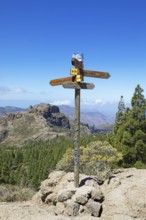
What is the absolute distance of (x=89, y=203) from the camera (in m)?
10.4

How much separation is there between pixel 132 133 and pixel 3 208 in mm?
17753

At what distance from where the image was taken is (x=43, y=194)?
12359mm

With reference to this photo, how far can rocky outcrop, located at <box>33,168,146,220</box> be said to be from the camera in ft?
33.0

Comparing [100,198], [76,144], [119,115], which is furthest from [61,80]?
[119,115]

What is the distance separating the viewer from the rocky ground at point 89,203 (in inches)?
396

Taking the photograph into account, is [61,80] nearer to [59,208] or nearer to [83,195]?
[83,195]

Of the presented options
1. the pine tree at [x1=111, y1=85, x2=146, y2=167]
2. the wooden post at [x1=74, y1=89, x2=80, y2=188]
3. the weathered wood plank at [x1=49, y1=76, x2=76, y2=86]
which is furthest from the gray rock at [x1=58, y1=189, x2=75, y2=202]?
the pine tree at [x1=111, y1=85, x2=146, y2=167]

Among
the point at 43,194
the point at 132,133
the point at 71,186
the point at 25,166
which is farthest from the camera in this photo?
the point at 25,166

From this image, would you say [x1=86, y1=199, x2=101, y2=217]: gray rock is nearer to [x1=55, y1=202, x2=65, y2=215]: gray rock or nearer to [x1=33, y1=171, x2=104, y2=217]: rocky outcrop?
[x1=33, y1=171, x2=104, y2=217]: rocky outcrop

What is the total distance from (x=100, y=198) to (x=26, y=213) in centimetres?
279

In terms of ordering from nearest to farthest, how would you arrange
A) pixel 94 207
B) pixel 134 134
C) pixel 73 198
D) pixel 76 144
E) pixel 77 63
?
pixel 94 207, pixel 73 198, pixel 77 63, pixel 76 144, pixel 134 134

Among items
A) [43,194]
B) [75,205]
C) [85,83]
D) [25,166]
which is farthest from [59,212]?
[25,166]

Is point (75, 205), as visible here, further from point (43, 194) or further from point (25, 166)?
point (25, 166)

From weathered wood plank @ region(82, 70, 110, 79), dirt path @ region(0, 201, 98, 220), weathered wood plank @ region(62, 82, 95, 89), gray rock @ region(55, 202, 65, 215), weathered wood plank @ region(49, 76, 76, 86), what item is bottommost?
dirt path @ region(0, 201, 98, 220)
